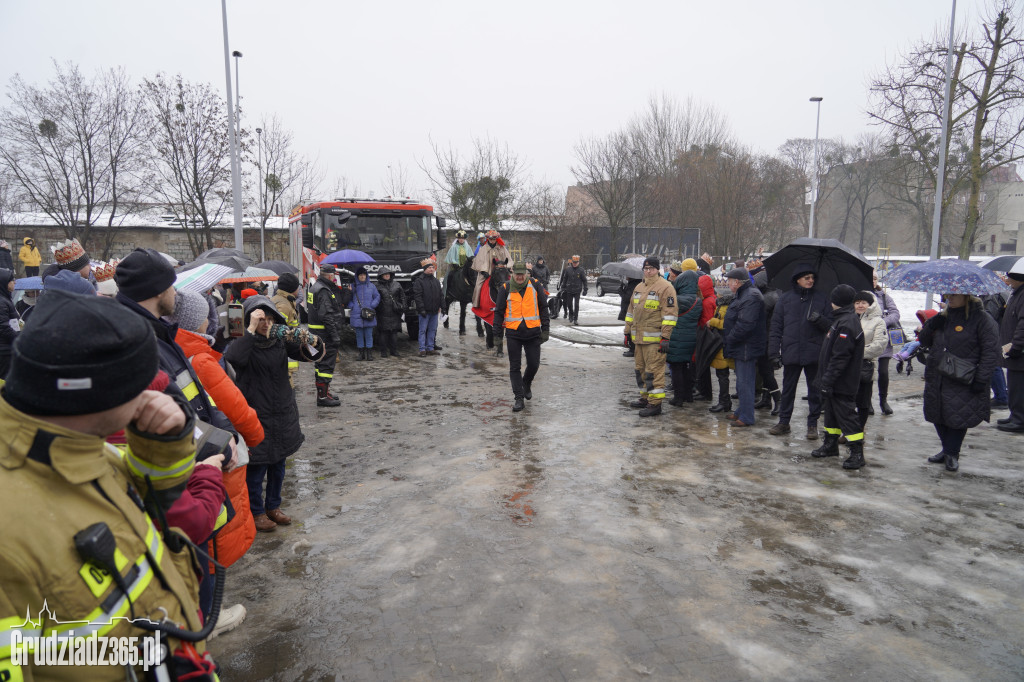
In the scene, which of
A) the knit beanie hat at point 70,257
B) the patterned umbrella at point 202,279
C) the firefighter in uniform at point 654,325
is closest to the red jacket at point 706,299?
the firefighter in uniform at point 654,325

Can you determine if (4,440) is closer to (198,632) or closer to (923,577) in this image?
(198,632)

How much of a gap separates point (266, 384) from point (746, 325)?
5.46 m

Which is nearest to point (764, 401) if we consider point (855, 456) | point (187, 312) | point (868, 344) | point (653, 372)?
point (653, 372)

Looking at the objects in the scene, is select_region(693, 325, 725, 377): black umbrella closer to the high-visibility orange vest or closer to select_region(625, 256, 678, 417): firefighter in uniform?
select_region(625, 256, 678, 417): firefighter in uniform

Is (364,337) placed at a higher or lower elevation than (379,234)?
lower

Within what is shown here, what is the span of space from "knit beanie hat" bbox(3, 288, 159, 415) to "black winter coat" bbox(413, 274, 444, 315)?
35.0ft

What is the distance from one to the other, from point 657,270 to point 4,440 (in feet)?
24.3

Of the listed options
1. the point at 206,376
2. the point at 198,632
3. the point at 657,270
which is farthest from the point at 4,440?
the point at 657,270

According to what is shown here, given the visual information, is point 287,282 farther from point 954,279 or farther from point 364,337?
point 954,279

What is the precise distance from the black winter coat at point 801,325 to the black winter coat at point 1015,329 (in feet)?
6.73

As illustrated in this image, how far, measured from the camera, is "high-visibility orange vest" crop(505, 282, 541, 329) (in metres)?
8.37

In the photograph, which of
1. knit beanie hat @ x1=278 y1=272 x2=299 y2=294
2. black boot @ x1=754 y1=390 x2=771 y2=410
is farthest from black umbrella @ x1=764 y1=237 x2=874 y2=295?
knit beanie hat @ x1=278 y1=272 x2=299 y2=294

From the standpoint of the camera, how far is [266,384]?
14.8 ft

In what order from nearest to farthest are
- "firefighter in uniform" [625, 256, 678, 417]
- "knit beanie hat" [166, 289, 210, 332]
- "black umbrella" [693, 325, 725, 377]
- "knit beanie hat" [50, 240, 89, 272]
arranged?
"knit beanie hat" [166, 289, 210, 332] → "knit beanie hat" [50, 240, 89, 272] → "firefighter in uniform" [625, 256, 678, 417] → "black umbrella" [693, 325, 725, 377]
